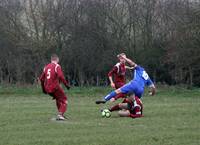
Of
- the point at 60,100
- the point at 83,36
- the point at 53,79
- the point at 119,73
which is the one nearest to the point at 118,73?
the point at 119,73

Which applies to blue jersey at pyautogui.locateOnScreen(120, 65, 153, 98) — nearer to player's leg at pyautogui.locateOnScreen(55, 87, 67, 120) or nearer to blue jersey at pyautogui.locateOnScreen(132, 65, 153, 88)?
blue jersey at pyautogui.locateOnScreen(132, 65, 153, 88)

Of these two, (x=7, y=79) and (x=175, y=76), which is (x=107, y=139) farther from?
(x=7, y=79)

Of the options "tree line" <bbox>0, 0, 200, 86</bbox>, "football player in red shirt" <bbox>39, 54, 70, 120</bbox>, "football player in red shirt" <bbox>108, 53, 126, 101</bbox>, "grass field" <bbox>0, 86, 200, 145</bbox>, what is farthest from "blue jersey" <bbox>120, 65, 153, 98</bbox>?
"tree line" <bbox>0, 0, 200, 86</bbox>

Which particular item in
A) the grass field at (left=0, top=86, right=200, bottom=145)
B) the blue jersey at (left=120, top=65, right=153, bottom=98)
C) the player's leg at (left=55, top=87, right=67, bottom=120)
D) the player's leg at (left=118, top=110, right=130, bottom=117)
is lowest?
the grass field at (left=0, top=86, right=200, bottom=145)

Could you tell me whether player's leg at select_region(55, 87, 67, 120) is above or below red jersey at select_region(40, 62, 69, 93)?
below

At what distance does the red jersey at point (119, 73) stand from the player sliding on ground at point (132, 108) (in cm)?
168

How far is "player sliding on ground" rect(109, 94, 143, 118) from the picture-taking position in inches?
680

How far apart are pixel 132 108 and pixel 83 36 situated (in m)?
37.5

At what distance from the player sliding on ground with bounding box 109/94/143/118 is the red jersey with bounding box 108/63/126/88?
1.68 m

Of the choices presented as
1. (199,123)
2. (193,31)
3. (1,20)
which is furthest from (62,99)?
(1,20)

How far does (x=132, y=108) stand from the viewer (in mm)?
17406

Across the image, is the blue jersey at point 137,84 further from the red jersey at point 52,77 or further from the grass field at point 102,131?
the red jersey at point 52,77

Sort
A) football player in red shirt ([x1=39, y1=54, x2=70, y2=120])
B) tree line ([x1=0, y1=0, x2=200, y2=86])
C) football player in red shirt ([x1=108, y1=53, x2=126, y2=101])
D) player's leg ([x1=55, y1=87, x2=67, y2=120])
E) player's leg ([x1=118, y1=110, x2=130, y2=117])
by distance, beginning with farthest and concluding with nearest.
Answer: tree line ([x1=0, y1=0, x2=200, y2=86]) → football player in red shirt ([x1=108, y1=53, x2=126, y2=101]) → player's leg ([x1=118, y1=110, x2=130, y2=117]) → player's leg ([x1=55, y1=87, x2=67, y2=120]) → football player in red shirt ([x1=39, y1=54, x2=70, y2=120])

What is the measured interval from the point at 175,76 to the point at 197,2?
6.84 meters
